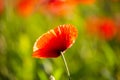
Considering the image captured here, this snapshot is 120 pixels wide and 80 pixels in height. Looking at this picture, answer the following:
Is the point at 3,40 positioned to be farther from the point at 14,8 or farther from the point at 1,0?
the point at 14,8

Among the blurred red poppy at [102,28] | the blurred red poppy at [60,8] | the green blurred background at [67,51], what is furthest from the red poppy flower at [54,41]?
the blurred red poppy at [60,8]

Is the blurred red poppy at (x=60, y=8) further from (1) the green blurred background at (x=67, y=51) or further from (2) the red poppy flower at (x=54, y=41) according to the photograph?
(2) the red poppy flower at (x=54, y=41)

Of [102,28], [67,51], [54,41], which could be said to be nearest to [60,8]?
[102,28]

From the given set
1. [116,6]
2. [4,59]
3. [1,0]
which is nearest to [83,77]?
[4,59]

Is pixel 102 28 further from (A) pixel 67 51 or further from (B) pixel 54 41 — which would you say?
(B) pixel 54 41

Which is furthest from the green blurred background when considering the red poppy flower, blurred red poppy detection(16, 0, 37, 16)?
the red poppy flower

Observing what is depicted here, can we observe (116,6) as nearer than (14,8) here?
Yes
